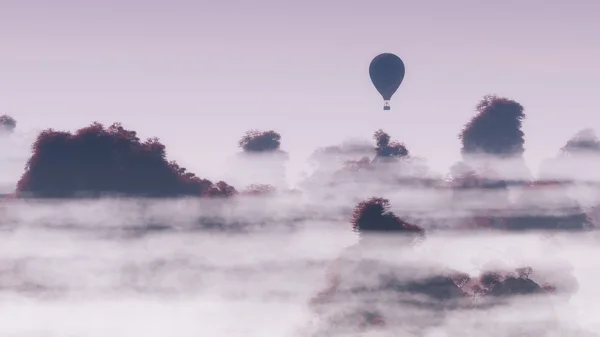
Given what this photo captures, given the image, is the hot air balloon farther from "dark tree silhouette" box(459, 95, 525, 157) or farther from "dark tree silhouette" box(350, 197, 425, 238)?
"dark tree silhouette" box(350, 197, 425, 238)

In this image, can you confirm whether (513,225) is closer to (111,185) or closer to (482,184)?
(482,184)

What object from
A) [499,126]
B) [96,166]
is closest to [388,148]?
[499,126]

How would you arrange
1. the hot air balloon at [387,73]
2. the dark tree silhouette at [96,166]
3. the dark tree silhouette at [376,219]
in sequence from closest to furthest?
the dark tree silhouette at [376,219]
the dark tree silhouette at [96,166]
the hot air balloon at [387,73]

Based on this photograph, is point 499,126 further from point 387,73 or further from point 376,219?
point 376,219

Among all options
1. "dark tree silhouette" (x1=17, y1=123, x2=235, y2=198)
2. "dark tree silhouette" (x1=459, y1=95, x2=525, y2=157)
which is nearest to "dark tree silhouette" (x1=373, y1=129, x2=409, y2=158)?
"dark tree silhouette" (x1=459, y1=95, x2=525, y2=157)

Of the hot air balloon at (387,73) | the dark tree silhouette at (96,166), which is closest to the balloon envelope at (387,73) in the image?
the hot air balloon at (387,73)

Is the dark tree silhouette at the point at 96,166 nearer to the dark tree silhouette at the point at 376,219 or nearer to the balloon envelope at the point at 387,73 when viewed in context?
the balloon envelope at the point at 387,73
